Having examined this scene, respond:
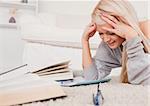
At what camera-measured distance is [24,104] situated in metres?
0.58

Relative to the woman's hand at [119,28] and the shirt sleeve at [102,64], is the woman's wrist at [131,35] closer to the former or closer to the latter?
the woman's hand at [119,28]

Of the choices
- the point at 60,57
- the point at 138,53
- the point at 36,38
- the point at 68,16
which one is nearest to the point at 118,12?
the point at 138,53

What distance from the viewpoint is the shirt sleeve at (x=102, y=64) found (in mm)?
1331

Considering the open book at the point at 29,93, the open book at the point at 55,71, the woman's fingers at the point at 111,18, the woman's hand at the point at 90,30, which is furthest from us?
the woman's hand at the point at 90,30

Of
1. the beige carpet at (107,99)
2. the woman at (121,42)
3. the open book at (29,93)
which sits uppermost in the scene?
the woman at (121,42)

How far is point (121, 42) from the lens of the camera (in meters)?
1.16

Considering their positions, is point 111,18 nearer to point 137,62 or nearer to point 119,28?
point 119,28

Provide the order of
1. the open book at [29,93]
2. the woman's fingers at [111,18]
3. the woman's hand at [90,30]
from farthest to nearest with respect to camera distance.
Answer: the woman's hand at [90,30], the woman's fingers at [111,18], the open book at [29,93]

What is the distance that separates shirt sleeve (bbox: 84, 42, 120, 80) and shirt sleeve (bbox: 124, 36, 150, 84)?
0.28 metres

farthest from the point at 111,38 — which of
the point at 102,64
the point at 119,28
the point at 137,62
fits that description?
the point at 102,64

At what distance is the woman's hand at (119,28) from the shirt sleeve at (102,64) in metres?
0.23

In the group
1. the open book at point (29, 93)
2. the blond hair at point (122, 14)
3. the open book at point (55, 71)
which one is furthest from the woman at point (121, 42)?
the open book at point (29, 93)

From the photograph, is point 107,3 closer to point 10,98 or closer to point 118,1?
point 118,1

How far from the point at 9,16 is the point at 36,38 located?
0.50 metres
